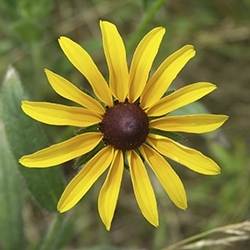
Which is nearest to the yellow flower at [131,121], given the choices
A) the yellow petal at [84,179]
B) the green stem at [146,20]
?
the yellow petal at [84,179]

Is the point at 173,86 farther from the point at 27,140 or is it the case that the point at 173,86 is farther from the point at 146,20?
the point at 27,140

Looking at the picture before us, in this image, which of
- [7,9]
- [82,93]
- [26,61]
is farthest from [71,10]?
[82,93]

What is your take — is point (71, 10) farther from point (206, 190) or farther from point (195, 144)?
point (206, 190)

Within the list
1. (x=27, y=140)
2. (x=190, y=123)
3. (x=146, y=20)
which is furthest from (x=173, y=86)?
(x=190, y=123)

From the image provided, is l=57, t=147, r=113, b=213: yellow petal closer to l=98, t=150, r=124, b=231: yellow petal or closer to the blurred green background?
l=98, t=150, r=124, b=231: yellow petal

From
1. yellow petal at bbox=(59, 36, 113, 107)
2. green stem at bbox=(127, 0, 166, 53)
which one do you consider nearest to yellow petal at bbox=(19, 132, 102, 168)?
yellow petal at bbox=(59, 36, 113, 107)

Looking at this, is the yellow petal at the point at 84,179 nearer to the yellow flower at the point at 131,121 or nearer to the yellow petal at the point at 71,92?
the yellow flower at the point at 131,121
